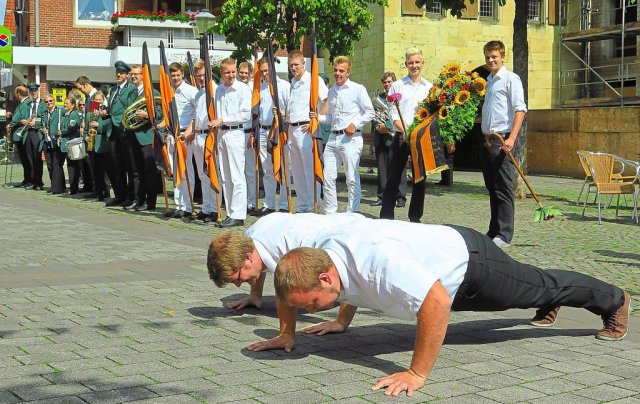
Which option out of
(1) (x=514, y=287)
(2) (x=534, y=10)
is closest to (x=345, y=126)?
(1) (x=514, y=287)

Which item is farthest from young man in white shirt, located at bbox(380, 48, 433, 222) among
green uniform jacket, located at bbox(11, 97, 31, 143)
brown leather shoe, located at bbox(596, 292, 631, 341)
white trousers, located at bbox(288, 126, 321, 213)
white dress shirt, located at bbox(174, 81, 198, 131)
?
green uniform jacket, located at bbox(11, 97, 31, 143)

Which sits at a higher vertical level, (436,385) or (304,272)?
(304,272)

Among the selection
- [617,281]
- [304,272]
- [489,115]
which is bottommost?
[617,281]

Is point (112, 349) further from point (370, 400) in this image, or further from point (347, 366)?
point (370, 400)

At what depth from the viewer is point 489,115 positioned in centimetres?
1034

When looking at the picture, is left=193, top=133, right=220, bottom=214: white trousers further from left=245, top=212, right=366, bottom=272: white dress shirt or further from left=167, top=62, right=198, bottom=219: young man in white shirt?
left=245, top=212, right=366, bottom=272: white dress shirt

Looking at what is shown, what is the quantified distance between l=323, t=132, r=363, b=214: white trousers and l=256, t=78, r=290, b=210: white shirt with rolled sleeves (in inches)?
49.6

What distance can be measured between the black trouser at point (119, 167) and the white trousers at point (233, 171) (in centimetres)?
297

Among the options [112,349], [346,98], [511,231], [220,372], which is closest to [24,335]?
[112,349]

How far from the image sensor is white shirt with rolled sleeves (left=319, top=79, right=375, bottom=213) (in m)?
12.6

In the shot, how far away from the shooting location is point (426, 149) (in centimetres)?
1094

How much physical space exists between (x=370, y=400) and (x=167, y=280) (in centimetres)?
387

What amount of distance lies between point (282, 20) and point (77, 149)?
9.55 meters

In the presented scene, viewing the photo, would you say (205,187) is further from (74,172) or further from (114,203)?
(74,172)
